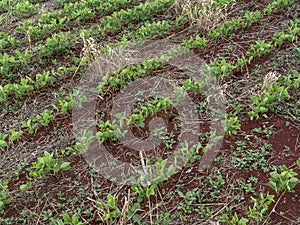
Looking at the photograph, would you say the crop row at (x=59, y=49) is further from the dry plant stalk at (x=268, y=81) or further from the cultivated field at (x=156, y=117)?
the dry plant stalk at (x=268, y=81)

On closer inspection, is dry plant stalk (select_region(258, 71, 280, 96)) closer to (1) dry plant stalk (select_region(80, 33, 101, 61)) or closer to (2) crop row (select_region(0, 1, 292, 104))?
(2) crop row (select_region(0, 1, 292, 104))

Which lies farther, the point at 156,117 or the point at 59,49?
the point at 59,49

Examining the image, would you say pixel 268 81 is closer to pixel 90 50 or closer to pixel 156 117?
pixel 156 117

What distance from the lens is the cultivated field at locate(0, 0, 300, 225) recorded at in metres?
3.35

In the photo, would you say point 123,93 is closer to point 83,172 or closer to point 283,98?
point 83,172

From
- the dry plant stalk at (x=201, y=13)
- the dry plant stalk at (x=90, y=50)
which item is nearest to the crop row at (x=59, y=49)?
the dry plant stalk at (x=201, y=13)

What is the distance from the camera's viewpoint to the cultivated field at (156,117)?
3.35 metres

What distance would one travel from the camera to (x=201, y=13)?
18.5 ft

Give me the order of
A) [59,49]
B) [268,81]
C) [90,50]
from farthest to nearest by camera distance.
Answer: [59,49]
[90,50]
[268,81]

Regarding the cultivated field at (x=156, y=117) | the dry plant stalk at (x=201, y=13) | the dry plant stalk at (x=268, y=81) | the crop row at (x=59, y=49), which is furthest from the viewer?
the dry plant stalk at (x=201, y=13)

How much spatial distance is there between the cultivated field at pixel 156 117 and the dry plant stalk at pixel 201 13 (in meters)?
0.02

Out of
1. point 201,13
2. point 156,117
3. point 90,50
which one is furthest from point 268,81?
point 90,50

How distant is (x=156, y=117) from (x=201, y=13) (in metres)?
2.12

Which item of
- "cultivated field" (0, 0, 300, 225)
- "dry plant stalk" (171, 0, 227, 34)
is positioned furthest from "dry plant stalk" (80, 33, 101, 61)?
"dry plant stalk" (171, 0, 227, 34)
